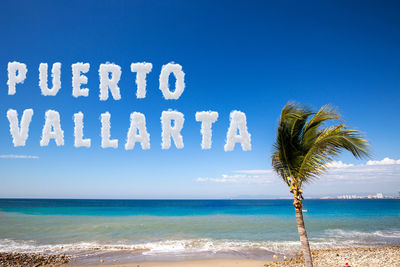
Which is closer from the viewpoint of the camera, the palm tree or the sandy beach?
the palm tree

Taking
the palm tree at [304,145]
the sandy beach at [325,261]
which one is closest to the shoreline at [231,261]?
the sandy beach at [325,261]

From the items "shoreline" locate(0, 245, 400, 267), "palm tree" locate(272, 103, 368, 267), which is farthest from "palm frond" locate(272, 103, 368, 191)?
"shoreline" locate(0, 245, 400, 267)

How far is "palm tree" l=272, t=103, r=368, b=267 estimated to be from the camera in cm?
529

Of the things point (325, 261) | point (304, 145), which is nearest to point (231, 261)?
point (325, 261)

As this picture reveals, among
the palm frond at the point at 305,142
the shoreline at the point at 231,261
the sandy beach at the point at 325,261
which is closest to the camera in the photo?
the palm frond at the point at 305,142

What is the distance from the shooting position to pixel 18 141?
10281 mm

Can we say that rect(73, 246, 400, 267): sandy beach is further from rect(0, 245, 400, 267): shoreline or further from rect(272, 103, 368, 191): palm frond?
rect(272, 103, 368, 191): palm frond

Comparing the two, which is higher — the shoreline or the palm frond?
the palm frond

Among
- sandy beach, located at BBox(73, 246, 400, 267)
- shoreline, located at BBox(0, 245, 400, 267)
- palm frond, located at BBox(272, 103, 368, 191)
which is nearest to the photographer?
palm frond, located at BBox(272, 103, 368, 191)

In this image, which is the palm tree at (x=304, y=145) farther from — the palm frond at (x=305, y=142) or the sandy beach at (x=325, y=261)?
the sandy beach at (x=325, y=261)

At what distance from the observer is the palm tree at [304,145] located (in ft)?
17.3

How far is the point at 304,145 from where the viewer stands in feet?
18.8

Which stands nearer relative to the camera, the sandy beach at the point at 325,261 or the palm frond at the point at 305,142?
the palm frond at the point at 305,142

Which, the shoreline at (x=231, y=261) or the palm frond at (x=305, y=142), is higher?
the palm frond at (x=305, y=142)
